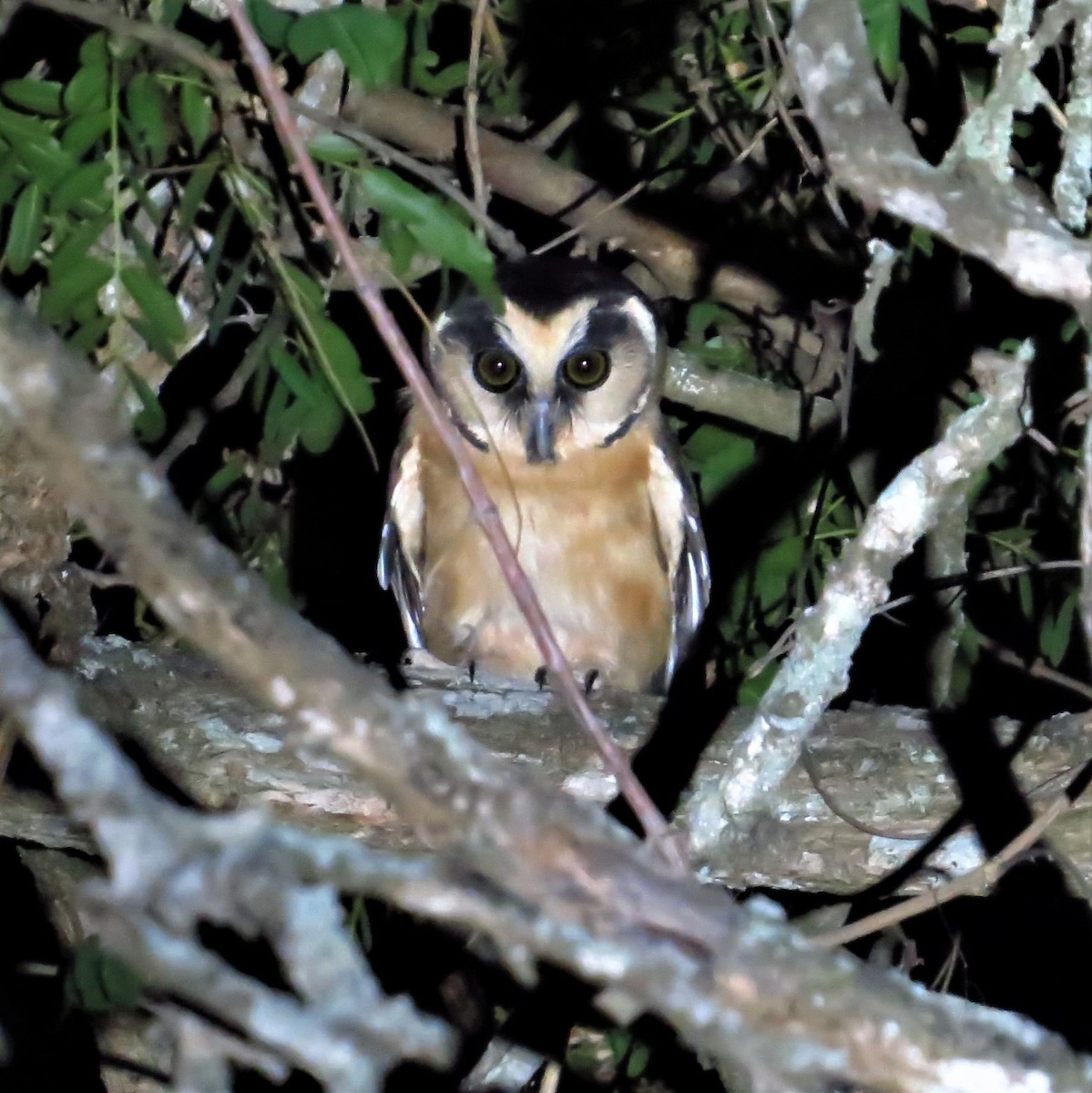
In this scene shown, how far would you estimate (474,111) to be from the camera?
278 centimetres

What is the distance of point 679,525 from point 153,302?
156 centimetres

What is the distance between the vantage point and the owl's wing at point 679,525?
3.39 m

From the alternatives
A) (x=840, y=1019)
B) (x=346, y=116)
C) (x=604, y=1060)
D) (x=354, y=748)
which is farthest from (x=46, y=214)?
(x=604, y=1060)

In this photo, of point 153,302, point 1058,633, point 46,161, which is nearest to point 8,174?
point 46,161

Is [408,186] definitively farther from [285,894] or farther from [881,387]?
[881,387]

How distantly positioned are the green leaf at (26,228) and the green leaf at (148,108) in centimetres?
18

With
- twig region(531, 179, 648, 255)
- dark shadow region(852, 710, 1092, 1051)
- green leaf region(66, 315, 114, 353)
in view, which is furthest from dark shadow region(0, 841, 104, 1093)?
twig region(531, 179, 648, 255)

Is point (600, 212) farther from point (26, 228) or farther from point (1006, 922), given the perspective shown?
point (1006, 922)

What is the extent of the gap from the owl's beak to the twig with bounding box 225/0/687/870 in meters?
1.97

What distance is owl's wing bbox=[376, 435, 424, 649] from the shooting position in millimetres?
3512

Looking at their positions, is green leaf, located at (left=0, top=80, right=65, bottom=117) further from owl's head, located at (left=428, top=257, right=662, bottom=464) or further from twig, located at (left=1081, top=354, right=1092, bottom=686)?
twig, located at (left=1081, top=354, right=1092, bottom=686)

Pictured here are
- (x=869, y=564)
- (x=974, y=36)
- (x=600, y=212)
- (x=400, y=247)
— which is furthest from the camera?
(x=600, y=212)

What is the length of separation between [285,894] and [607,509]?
254 centimetres

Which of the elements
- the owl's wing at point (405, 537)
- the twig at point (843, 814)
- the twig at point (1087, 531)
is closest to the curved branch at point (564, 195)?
the owl's wing at point (405, 537)
